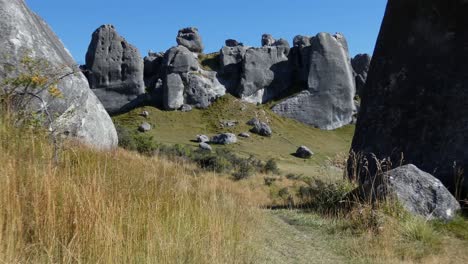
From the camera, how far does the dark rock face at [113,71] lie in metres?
62.8

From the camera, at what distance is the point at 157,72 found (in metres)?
69.5

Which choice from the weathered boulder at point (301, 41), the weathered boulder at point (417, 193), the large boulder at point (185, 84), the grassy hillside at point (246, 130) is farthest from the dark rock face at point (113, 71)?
the weathered boulder at point (417, 193)

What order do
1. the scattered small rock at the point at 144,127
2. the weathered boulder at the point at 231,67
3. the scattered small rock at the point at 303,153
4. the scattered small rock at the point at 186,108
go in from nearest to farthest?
the scattered small rock at the point at 303,153, the scattered small rock at the point at 144,127, the scattered small rock at the point at 186,108, the weathered boulder at the point at 231,67

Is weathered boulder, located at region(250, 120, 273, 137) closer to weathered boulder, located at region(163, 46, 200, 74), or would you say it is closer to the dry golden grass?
weathered boulder, located at region(163, 46, 200, 74)

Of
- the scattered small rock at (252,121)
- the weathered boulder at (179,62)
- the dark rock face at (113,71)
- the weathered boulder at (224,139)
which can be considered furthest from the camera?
the weathered boulder at (179,62)

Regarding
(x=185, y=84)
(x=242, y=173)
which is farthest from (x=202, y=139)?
(x=242, y=173)

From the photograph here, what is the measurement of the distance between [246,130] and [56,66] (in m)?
46.8

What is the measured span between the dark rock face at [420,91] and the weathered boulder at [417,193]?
3.44ft

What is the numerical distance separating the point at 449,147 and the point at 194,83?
54.9 metres

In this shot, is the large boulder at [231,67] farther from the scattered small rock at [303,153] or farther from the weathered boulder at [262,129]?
the scattered small rock at [303,153]

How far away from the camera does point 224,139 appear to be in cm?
4941

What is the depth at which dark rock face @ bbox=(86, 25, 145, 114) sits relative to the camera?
62750 millimetres

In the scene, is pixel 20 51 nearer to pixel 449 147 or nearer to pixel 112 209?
pixel 112 209

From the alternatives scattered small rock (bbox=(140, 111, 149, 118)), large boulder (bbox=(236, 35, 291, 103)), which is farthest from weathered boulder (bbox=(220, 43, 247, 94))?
scattered small rock (bbox=(140, 111, 149, 118))
